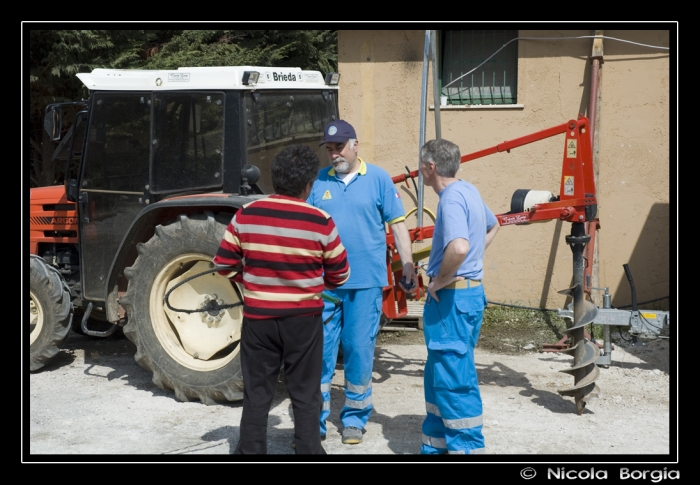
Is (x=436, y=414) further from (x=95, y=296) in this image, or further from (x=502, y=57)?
(x=502, y=57)

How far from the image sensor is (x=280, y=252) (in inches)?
149

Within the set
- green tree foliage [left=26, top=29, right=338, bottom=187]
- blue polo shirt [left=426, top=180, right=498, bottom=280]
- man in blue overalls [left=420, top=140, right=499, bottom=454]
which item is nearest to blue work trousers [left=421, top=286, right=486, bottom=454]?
man in blue overalls [left=420, top=140, right=499, bottom=454]

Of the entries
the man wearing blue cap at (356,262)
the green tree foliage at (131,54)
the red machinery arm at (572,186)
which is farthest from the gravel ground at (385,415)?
the green tree foliage at (131,54)

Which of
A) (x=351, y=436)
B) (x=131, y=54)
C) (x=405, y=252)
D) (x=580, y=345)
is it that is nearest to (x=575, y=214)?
(x=580, y=345)

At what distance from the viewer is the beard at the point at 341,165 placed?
4719 millimetres

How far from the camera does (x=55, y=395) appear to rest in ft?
18.5

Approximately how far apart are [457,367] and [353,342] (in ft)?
2.53

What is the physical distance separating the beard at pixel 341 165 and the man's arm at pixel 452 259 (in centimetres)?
98

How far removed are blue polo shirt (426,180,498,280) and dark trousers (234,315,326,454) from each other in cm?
74

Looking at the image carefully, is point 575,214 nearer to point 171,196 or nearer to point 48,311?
point 171,196

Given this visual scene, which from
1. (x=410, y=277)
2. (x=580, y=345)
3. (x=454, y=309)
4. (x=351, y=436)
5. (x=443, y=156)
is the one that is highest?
(x=443, y=156)
